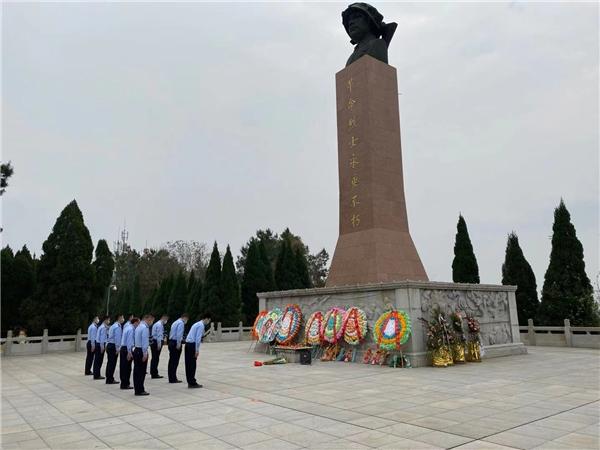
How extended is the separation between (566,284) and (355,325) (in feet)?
30.3

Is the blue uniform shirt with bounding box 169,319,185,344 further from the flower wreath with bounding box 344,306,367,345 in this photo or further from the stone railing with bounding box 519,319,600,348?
the stone railing with bounding box 519,319,600,348

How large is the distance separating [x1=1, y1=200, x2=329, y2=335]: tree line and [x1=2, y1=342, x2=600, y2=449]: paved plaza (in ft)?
23.6

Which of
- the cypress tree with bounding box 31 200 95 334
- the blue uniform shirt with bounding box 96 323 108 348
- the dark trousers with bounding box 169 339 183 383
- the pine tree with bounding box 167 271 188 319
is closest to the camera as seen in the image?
the dark trousers with bounding box 169 339 183 383

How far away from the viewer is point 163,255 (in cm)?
3547

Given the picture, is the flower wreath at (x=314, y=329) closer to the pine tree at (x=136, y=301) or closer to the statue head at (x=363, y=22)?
the statue head at (x=363, y=22)

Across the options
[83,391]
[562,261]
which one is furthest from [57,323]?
[562,261]

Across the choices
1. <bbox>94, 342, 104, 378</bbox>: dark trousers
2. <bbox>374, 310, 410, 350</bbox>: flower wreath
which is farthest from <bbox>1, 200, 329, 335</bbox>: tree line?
<bbox>374, 310, 410, 350</bbox>: flower wreath

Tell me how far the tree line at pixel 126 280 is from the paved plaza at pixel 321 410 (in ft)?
23.6

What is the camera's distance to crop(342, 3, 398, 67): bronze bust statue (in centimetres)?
1280

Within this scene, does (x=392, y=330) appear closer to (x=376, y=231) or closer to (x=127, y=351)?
(x=376, y=231)

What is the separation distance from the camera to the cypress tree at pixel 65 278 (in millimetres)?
14648

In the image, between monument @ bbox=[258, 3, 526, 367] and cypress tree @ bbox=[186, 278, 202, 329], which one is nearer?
monument @ bbox=[258, 3, 526, 367]

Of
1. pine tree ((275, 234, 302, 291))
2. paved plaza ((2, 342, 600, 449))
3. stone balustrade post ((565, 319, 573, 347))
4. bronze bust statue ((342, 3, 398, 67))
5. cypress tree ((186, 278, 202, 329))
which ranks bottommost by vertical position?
paved plaza ((2, 342, 600, 449))

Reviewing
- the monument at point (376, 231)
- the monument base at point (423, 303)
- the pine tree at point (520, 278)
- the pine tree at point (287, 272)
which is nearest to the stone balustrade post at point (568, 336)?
the monument at point (376, 231)
